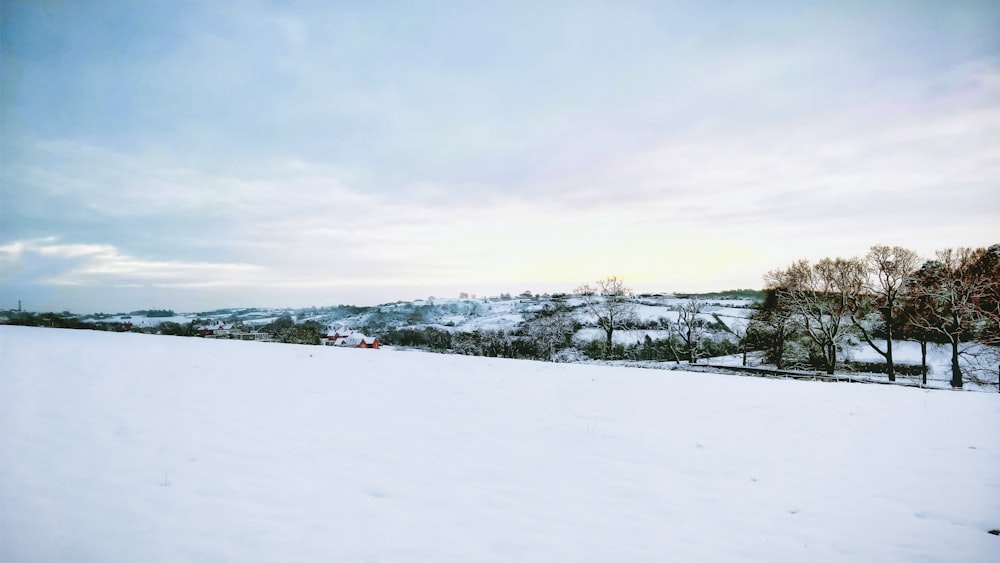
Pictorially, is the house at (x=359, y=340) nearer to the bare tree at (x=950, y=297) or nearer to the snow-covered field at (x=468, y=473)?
the snow-covered field at (x=468, y=473)

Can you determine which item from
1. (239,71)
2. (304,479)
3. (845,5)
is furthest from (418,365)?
(845,5)

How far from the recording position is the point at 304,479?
4.31 m

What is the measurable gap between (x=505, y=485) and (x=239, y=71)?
14579 millimetres

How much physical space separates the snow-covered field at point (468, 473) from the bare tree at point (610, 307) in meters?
34.9

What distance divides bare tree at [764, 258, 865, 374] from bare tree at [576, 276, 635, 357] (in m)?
13.4

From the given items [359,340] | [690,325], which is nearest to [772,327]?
[690,325]

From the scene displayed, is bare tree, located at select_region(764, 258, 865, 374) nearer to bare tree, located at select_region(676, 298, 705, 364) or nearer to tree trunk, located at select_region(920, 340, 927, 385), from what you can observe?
tree trunk, located at select_region(920, 340, 927, 385)

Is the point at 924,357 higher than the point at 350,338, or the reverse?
the point at 924,357

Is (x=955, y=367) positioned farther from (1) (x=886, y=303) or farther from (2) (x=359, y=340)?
(2) (x=359, y=340)

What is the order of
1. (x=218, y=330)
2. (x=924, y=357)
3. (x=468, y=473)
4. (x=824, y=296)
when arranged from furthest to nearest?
(x=824, y=296), (x=924, y=357), (x=218, y=330), (x=468, y=473)

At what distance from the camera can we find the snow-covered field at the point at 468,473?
10.9 feet

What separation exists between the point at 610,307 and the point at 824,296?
1766 centimetres

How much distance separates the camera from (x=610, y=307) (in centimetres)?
4444

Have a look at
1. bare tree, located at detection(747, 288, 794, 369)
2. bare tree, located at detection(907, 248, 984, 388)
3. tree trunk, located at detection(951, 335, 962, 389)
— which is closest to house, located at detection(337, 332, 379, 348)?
bare tree, located at detection(747, 288, 794, 369)
